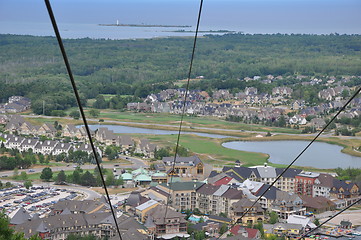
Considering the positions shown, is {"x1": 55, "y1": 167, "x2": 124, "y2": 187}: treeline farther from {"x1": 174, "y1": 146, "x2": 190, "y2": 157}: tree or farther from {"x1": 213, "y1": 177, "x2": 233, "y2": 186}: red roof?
{"x1": 174, "y1": 146, "x2": 190, "y2": 157}: tree

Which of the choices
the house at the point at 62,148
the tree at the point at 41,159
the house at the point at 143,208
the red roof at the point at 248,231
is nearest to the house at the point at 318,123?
the house at the point at 62,148

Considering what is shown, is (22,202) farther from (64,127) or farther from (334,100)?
(334,100)

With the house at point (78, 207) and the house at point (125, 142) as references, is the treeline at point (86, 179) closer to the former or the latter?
the house at point (78, 207)

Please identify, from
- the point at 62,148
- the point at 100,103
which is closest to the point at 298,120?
the point at 100,103

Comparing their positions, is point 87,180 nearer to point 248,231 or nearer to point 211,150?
point 248,231

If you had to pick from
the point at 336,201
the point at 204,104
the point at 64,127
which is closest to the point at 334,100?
the point at 204,104

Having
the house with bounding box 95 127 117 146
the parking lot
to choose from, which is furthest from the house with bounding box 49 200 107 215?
the house with bounding box 95 127 117 146
